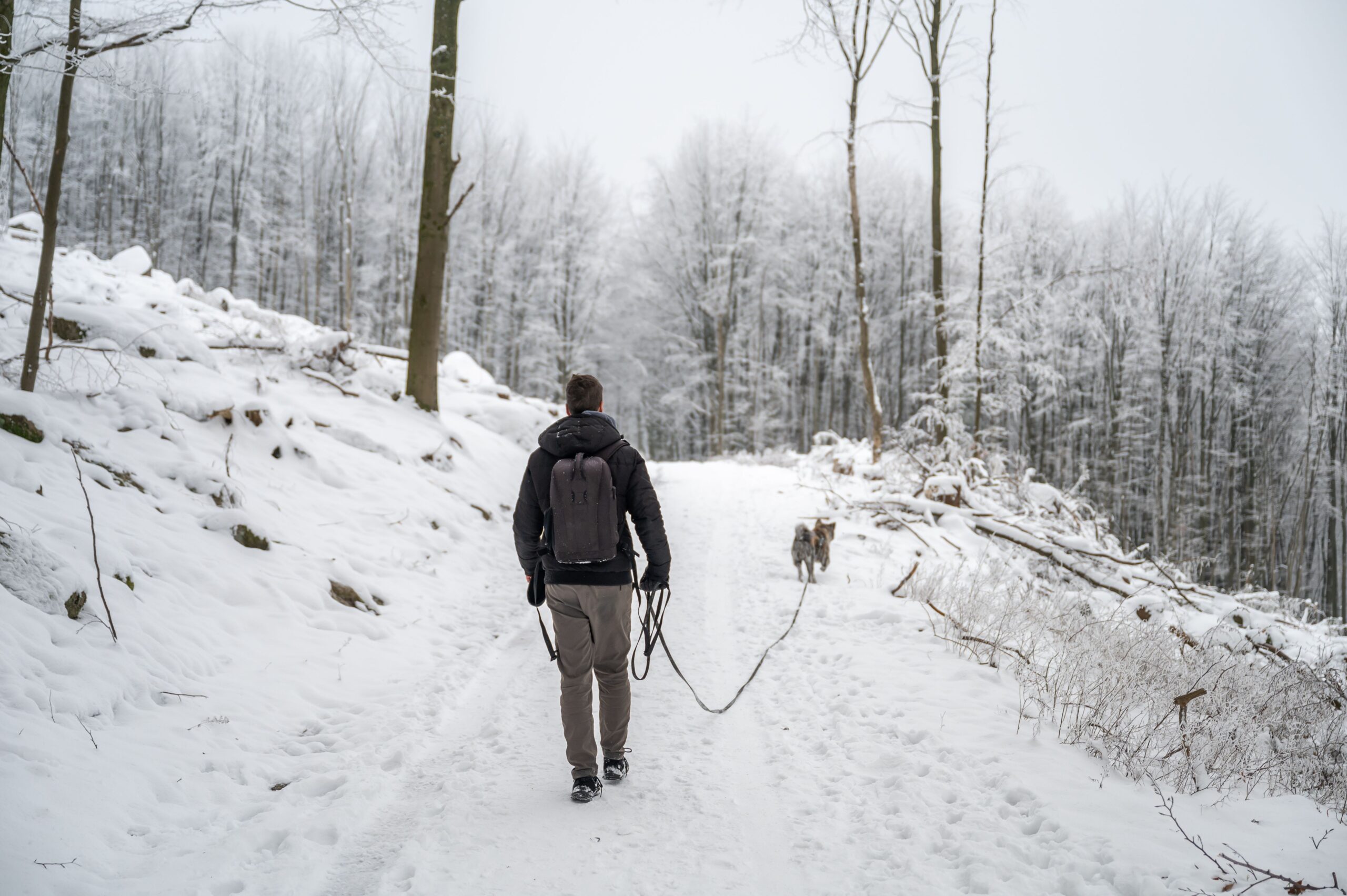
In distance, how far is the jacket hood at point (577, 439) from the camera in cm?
331

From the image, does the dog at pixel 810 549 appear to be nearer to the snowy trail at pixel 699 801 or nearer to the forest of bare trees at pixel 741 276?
the snowy trail at pixel 699 801

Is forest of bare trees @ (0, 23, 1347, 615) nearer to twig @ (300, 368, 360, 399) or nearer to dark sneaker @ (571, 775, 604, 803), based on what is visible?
twig @ (300, 368, 360, 399)

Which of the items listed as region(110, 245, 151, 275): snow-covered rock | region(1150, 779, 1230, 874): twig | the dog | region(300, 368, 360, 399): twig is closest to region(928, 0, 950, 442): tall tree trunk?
the dog

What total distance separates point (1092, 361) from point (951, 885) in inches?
1128

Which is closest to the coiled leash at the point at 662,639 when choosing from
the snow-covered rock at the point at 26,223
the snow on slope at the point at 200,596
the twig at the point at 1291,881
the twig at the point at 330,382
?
Answer: the snow on slope at the point at 200,596

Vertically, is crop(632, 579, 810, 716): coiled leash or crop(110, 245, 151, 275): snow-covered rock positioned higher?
crop(110, 245, 151, 275): snow-covered rock

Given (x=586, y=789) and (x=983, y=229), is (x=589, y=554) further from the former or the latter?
(x=983, y=229)

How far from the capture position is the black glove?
3.39 meters

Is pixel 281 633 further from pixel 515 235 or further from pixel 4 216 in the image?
pixel 515 235

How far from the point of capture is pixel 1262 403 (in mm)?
23641

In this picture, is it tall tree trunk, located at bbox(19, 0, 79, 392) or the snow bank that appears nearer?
the snow bank

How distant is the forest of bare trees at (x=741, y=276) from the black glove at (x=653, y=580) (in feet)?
64.4

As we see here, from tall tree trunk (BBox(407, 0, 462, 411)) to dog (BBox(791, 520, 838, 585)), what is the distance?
6.79 meters

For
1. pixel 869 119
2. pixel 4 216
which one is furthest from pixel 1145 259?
pixel 4 216
